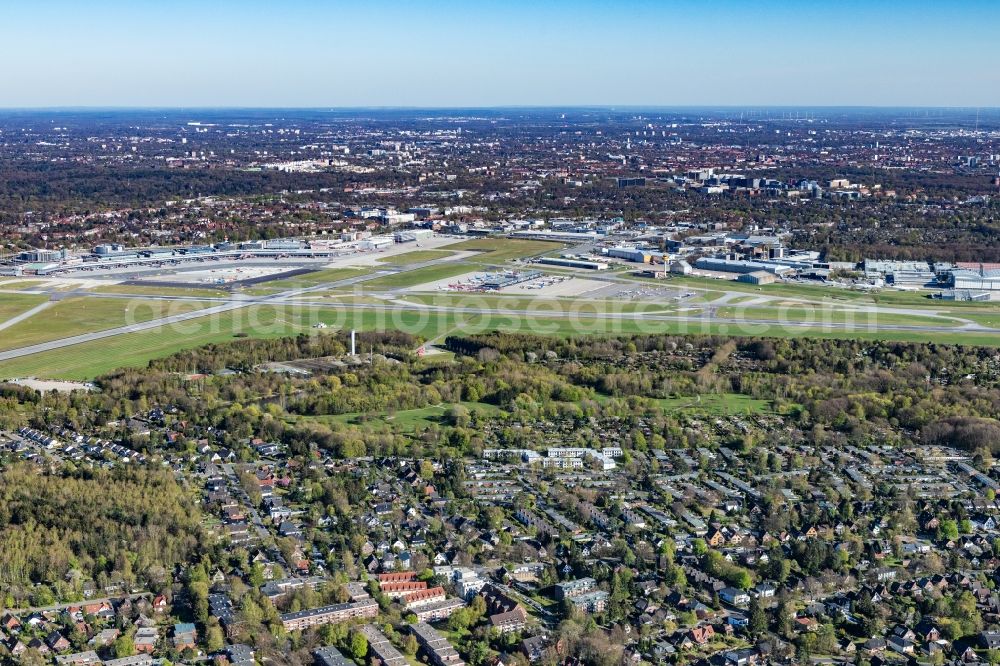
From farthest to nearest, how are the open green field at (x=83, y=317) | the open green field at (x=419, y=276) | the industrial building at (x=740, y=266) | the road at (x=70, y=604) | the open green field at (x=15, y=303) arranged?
the industrial building at (x=740, y=266), the open green field at (x=419, y=276), the open green field at (x=15, y=303), the open green field at (x=83, y=317), the road at (x=70, y=604)

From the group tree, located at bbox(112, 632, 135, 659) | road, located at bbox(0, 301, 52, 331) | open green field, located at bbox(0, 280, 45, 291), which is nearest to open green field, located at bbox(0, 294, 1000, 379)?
road, located at bbox(0, 301, 52, 331)

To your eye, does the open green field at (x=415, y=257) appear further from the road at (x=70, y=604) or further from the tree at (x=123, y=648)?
the tree at (x=123, y=648)

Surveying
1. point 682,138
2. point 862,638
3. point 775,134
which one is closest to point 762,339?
point 862,638

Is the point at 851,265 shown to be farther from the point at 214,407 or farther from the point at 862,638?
the point at 862,638

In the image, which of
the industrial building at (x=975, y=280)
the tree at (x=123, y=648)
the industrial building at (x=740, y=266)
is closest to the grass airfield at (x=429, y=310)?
the industrial building at (x=975, y=280)

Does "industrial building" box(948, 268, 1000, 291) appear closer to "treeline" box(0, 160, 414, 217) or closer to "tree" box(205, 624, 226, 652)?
"tree" box(205, 624, 226, 652)

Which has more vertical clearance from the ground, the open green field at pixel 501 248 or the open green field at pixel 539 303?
the open green field at pixel 539 303
